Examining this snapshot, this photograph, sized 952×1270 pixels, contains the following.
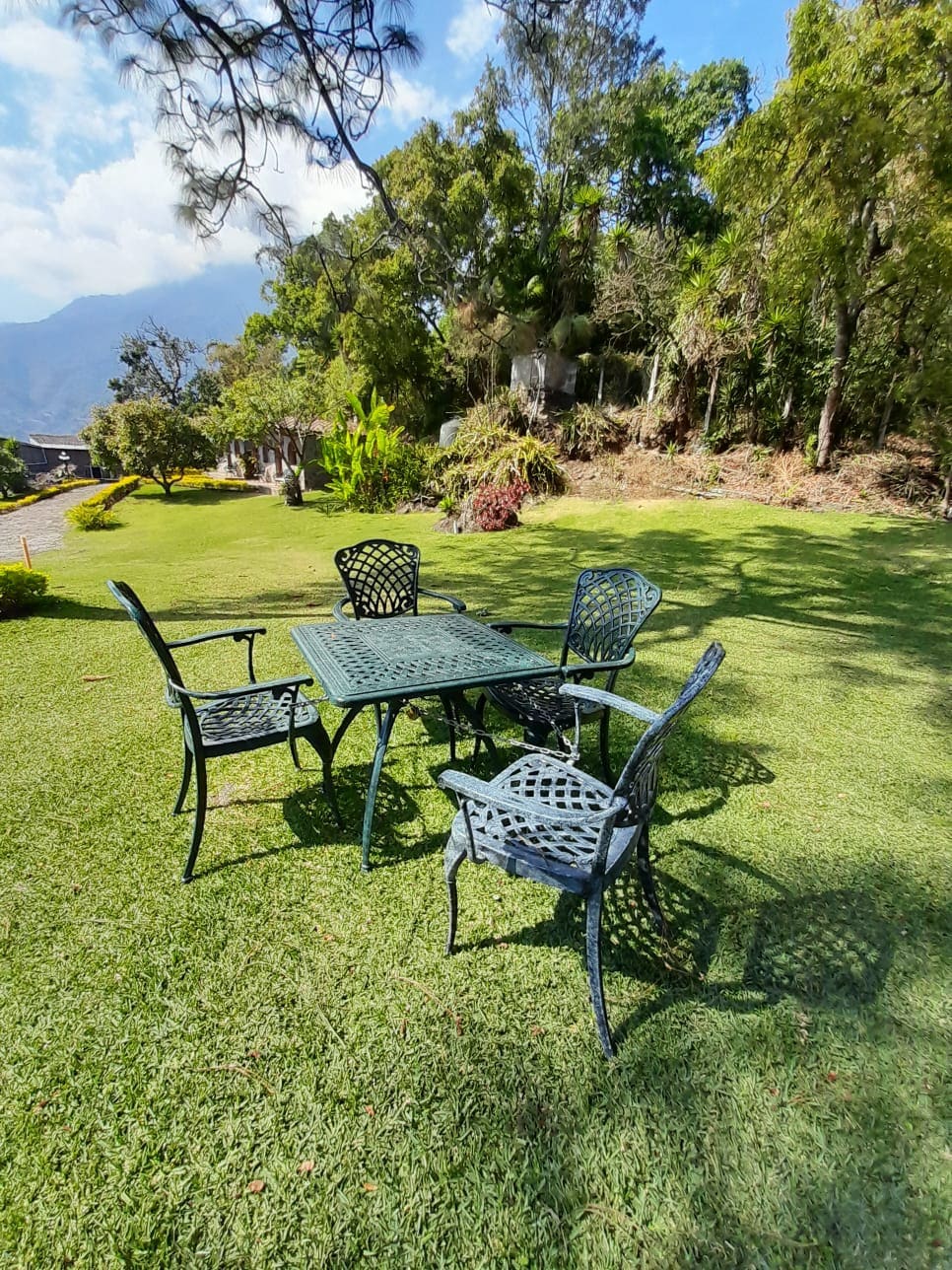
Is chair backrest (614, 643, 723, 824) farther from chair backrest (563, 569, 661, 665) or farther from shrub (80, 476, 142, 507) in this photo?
shrub (80, 476, 142, 507)

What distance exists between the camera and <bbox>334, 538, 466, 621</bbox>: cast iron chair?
3586 mm

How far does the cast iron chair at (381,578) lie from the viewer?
3586 millimetres

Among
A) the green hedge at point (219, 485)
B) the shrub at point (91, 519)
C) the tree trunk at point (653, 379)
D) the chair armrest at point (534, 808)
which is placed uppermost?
the tree trunk at point (653, 379)

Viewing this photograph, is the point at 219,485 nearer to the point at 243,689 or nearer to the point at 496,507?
the point at 496,507

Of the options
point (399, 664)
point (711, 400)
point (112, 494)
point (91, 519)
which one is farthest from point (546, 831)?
point (112, 494)

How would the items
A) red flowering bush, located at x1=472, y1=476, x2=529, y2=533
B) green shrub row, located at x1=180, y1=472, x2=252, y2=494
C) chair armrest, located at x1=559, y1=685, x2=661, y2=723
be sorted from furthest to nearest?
green shrub row, located at x1=180, y1=472, x2=252, y2=494 → red flowering bush, located at x1=472, y1=476, x2=529, y2=533 → chair armrest, located at x1=559, y1=685, x2=661, y2=723

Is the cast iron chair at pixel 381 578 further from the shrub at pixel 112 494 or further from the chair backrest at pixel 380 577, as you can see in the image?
the shrub at pixel 112 494

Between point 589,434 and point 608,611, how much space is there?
12.0 m

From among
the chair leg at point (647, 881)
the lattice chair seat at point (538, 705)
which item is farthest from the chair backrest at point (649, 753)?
the lattice chair seat at point (538, 705)

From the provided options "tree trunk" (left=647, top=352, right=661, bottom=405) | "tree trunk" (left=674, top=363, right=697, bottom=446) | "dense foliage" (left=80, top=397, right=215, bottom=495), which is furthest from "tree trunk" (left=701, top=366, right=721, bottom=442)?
"dense foliage" (left=80, top=397, right=215, bottom=495)

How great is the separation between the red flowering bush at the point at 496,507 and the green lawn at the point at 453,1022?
26.6 feet

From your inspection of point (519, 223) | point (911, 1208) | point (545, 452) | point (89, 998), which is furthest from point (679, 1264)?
point (519, 223)

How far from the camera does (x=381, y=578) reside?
367 centimetres

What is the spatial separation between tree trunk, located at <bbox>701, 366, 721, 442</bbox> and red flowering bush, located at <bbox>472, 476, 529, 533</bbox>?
459cm
